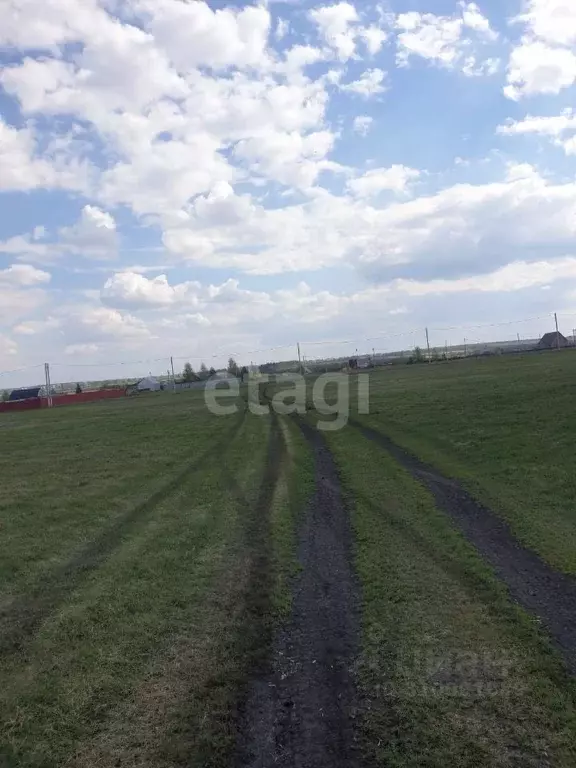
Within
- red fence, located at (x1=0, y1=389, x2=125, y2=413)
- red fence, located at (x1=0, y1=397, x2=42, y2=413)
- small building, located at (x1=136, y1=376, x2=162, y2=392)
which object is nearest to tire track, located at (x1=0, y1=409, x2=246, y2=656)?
red fence, located at (x1=0, y1=389, x2=125, y2=413)

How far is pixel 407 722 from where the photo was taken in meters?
4.28

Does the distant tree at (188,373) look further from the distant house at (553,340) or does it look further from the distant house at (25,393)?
the distant house at (553,340)

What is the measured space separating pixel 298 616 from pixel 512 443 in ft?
33.5

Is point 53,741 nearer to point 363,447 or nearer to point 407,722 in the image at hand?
point 407,722

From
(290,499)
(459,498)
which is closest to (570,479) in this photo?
(459,498)

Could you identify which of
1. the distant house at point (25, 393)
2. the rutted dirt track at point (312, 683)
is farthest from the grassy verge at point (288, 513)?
the distant house at point (25, 393)

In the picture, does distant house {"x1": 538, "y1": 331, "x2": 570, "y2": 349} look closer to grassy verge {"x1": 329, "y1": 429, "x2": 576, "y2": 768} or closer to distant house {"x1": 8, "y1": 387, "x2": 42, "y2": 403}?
distant house {"x1": 8, "y1": 387, "x2": 42, "y2": 403}

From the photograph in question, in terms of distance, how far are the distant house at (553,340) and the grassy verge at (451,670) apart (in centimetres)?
7982

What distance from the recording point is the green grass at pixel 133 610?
4375 millimetres

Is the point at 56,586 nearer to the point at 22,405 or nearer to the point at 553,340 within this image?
the point at 22,405

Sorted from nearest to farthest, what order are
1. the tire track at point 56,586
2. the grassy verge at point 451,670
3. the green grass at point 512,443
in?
the grassy verge at point 451,670
the tire track at point 56,586
the green grass at point 512,443

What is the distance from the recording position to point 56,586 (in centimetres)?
749

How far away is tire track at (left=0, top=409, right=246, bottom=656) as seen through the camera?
6188 mm

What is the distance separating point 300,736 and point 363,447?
→ 13.1 metres
